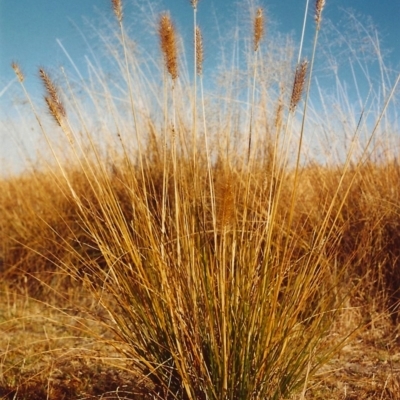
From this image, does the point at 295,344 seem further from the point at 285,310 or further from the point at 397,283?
the point at 397,283

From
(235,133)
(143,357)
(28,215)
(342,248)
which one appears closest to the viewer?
(143,357)

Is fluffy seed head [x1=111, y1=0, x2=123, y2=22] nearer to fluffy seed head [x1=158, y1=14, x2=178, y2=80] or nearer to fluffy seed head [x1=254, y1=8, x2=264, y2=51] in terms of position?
fluffy seed head [x1=158, y1=14, x2=178, y2=80]

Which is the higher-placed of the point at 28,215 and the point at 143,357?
the point at 28,215

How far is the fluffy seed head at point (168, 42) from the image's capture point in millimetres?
1400

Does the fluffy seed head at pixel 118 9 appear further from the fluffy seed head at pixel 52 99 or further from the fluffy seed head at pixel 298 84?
the fluffy seed head at pixel 298 84

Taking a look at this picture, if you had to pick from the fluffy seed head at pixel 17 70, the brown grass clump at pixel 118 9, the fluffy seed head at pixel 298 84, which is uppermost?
the brown grass clump at pixel 118 9

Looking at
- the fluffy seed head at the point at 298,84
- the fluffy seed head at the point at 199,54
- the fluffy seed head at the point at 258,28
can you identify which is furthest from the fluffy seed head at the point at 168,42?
the fluffy seed head at the point at 298,84

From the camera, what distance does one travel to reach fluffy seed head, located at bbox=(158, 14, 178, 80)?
4.59 ft

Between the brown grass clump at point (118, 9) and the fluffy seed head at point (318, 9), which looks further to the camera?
the brown grass clump at point (118, 9)

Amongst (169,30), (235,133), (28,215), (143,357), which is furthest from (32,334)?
(169,30)

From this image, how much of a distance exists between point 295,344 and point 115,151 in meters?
2.31

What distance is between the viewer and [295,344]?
54.1 inches

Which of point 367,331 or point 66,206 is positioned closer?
point 367,331

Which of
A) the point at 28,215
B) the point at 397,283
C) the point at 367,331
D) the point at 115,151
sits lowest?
the point at 367,331
